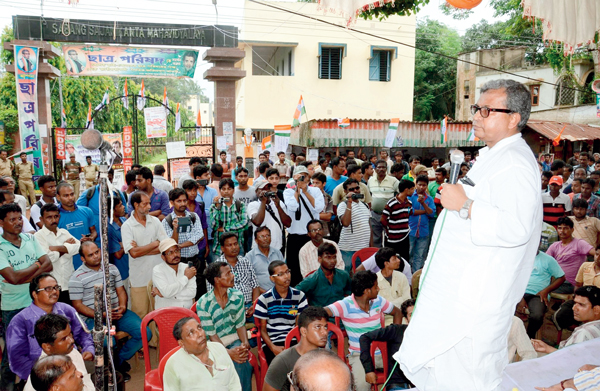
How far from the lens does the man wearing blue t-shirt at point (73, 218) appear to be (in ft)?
16.6

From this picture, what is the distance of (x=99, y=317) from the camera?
256 cm

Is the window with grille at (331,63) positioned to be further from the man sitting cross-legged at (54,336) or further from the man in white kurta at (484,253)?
the man in white kurta at (484,253)

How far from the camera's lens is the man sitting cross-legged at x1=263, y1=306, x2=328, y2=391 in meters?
3.37

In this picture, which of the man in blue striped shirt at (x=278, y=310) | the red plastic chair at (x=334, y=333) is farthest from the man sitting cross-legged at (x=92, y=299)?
the red plastic chair at (x=334, y=333)

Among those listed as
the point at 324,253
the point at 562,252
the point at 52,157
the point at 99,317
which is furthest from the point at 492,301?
the point at 52,157

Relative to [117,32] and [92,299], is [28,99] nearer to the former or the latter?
[117,32]

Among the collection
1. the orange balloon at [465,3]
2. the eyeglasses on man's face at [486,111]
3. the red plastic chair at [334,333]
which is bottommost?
the red plastic chair at [334,333]

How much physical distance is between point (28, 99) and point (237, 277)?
8208 millimetres

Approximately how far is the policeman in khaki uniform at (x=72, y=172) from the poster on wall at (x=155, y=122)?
2.41 m

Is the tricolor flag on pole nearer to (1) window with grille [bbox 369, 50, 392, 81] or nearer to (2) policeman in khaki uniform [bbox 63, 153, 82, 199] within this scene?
(1) window with grille [bbox 369, 50, 392, 81]

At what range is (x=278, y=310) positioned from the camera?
4.16 meters

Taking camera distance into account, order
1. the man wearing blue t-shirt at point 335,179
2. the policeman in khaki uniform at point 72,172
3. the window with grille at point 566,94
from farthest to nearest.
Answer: the window with grille at point 566,94, the policeman in khaki uniform at point 72,172, the man wearing blue t-shirt at point 335,179

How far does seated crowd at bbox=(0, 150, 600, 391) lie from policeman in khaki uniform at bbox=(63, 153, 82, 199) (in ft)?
19.5

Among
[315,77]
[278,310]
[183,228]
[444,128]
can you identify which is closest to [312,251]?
[278,310]
